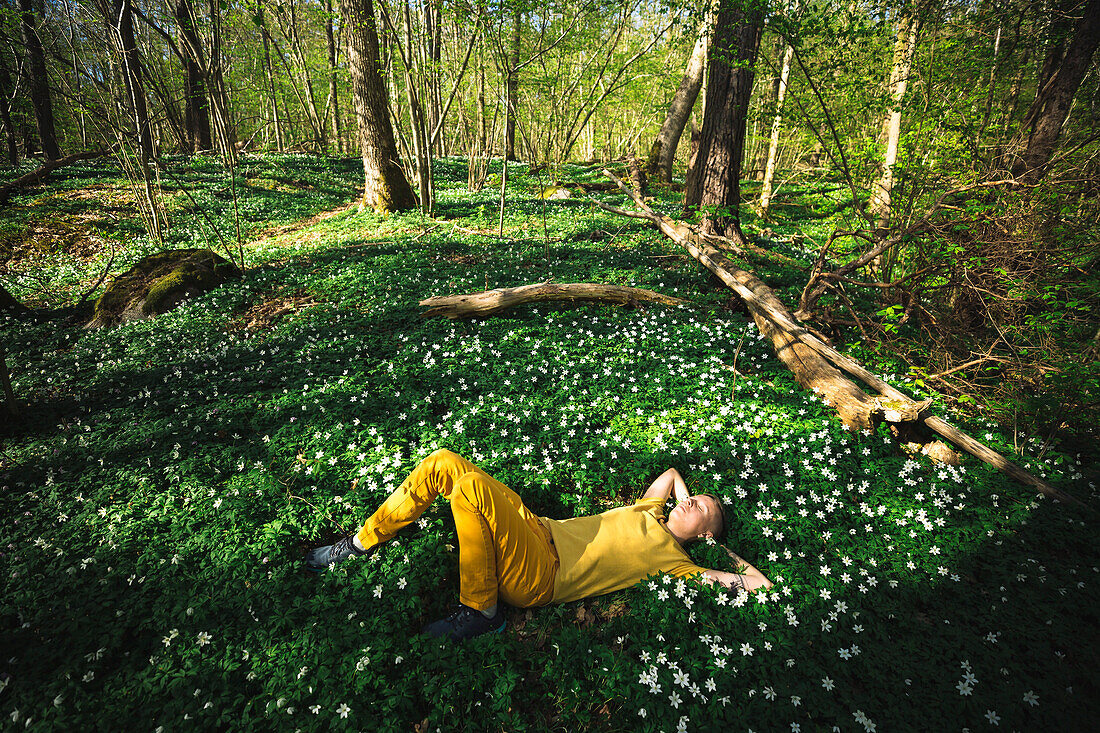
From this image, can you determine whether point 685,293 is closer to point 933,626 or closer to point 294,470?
point 933,626

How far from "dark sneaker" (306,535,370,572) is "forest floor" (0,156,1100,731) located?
9cm

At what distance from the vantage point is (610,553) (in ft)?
11.5

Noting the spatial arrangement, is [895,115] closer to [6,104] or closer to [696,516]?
[696,516]

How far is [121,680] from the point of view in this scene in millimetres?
2570

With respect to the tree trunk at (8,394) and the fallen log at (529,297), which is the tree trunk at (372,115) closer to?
the fallen log at (529,297)

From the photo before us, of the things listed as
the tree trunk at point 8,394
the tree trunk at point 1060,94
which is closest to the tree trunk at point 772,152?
the tree trunk at point 1060,94

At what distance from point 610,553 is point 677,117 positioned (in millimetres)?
18346

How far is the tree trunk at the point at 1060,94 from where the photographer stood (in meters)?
6.54

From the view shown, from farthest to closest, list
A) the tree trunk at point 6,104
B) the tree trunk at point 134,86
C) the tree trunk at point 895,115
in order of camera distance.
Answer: the tree trunk at point 6,104 → the tree trunk at point 134,86 → the tree trunk at point 895,115

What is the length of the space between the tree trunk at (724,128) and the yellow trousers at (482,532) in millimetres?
7396

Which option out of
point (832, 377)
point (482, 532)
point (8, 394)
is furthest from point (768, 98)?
point (8, 394)

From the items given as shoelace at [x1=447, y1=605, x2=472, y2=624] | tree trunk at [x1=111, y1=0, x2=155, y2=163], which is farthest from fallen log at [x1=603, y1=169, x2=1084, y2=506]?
tree trunk at [x1=111, y1=0, x2=155, y2=163]

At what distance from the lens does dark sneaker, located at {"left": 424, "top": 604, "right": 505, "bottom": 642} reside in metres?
2.99

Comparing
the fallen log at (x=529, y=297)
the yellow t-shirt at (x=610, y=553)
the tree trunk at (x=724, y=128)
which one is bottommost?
the yellow t-shirt at (x=610, y=553)
